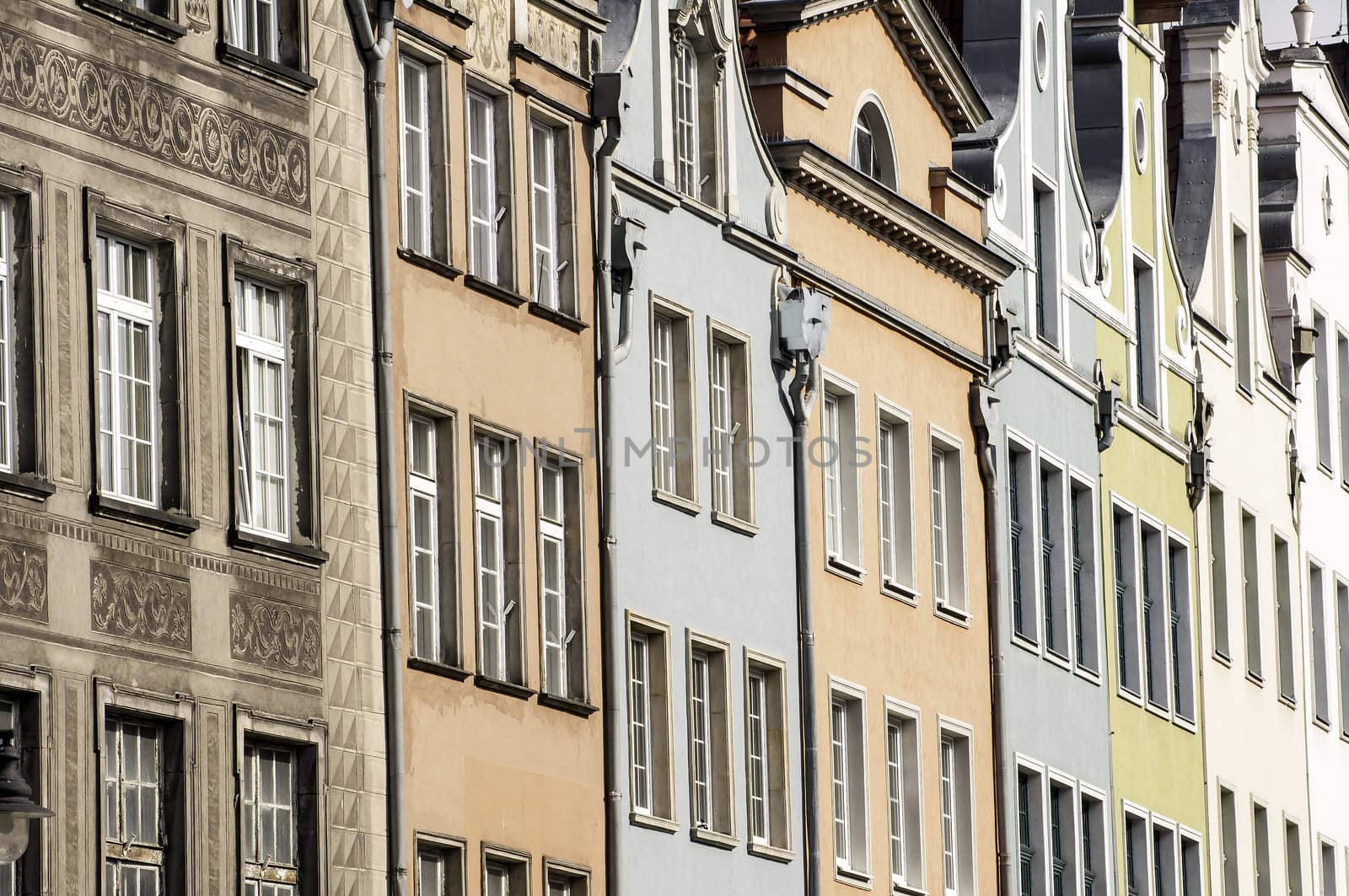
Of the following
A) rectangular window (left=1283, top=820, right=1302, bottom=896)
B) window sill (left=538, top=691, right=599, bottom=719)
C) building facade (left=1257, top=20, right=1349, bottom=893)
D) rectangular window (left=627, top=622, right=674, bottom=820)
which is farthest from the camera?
building facade (left=1257, top=20, right=1349, bottom=893)

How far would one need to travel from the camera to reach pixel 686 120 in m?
37.2

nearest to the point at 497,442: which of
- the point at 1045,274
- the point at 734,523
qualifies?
the point at 734,523

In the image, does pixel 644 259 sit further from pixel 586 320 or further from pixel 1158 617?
pixel 1158 617

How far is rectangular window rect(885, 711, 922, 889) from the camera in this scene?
4075cm

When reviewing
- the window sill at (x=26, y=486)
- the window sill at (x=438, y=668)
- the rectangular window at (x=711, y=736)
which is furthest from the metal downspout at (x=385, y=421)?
the rectangular window at (x=711, y=736)

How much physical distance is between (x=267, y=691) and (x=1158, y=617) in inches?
938

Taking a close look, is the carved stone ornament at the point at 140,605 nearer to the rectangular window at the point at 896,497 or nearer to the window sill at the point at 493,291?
the window sill at the point at 493,291

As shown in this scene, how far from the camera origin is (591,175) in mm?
34625

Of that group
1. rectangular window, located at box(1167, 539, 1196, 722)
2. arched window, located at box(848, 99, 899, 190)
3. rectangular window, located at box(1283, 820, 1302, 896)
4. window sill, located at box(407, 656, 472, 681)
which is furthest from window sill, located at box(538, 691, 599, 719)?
rectangular window, located at box(1283, 820, 1302, 896)

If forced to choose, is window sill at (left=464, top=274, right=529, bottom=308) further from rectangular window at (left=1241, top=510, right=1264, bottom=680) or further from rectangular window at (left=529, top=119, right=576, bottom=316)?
rectangular window at (left=1241, top=510, right=1264, bottom=680)

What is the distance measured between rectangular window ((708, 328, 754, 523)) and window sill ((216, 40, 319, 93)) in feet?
26.7

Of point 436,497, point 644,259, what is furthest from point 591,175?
point 436,497

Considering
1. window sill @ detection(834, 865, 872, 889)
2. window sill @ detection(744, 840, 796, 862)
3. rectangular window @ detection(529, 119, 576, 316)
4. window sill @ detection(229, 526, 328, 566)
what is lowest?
window sill @ detection(744, 840, 796, 862)

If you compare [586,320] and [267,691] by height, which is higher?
[586,320]
